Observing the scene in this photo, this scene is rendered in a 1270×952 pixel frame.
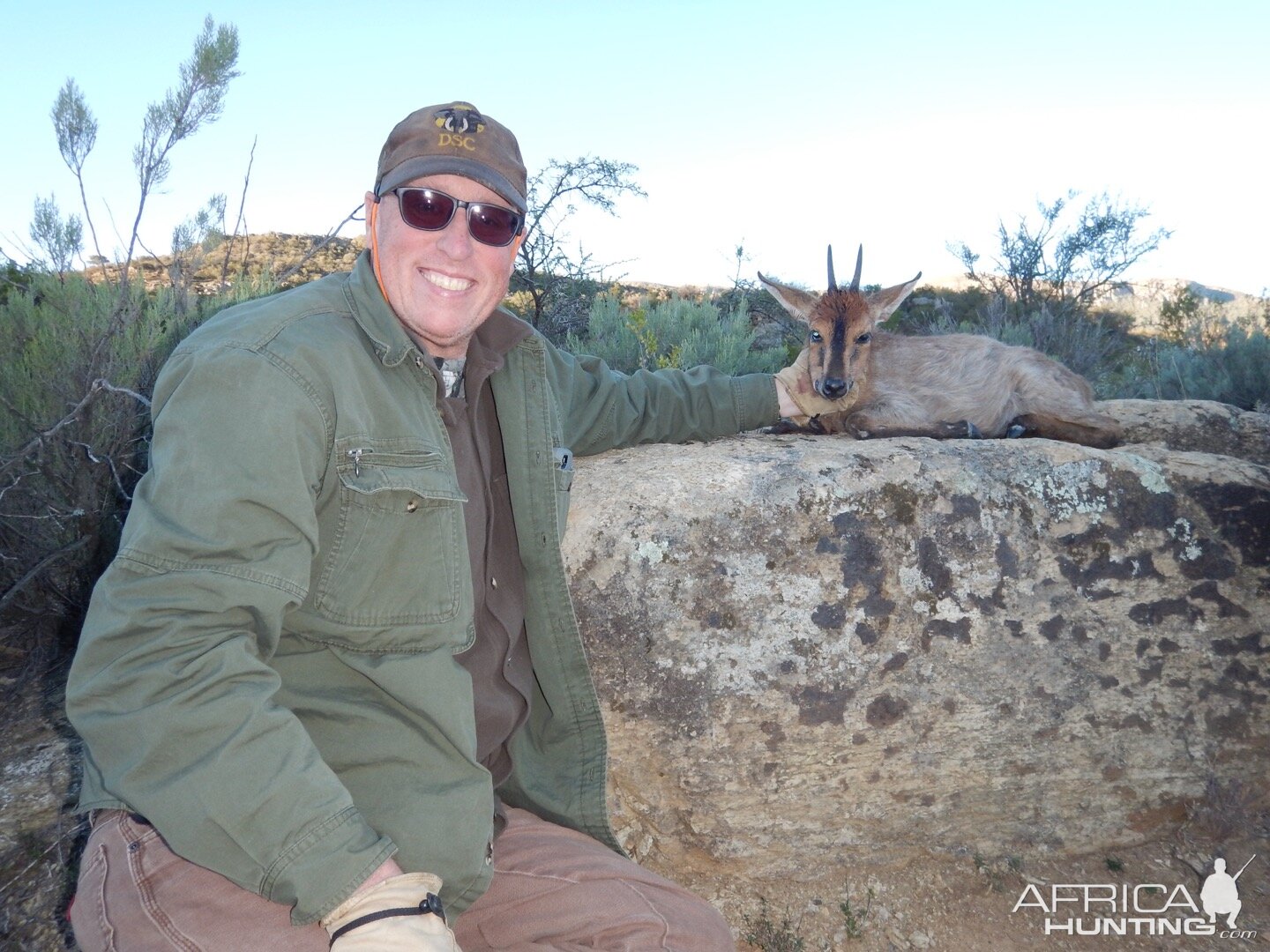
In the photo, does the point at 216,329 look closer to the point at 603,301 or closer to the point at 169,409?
the point at 169,409

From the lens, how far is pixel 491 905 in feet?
8.87

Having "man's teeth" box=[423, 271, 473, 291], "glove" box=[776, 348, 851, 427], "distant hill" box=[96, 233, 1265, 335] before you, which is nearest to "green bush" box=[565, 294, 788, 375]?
"glove" box=[776, 348, 851, 427]

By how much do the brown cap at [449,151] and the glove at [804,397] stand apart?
1947mm

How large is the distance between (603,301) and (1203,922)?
6.95 metres

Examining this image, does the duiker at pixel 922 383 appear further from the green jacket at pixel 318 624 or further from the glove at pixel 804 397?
the green jacket at pixel 318 624

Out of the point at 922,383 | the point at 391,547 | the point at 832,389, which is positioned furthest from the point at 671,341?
the point at 391,547

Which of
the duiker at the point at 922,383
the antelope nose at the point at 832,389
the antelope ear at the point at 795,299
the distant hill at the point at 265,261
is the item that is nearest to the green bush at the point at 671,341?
the antelope ear at the point at 795,299

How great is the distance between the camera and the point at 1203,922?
3664 mm

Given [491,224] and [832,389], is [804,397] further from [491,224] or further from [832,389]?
[491,224]

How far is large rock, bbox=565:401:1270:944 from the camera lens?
11.3 ft

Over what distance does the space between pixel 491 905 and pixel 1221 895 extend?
9.75 ft

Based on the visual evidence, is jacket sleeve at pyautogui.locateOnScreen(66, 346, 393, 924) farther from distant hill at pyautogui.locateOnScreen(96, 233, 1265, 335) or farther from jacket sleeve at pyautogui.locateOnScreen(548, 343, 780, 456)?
distant hill at pyautogui.locateOnScreen(96, 233, 1265, 335)

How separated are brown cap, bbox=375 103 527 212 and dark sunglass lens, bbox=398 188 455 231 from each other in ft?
0.15

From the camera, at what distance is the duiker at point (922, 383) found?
478 centimetres
